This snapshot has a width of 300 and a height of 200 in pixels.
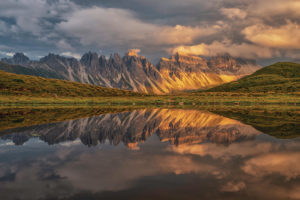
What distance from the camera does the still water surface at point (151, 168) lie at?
1172 cm

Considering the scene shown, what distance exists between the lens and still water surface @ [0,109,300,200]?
38.4ft

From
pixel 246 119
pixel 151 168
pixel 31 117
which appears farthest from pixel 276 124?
pixel 31 117

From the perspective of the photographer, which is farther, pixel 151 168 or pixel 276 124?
pixel 276 124

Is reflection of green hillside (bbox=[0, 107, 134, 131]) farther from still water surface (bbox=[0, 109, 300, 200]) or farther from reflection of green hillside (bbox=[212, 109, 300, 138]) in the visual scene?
reflection of green hillside (bbox=[212, 109, 300, 138])

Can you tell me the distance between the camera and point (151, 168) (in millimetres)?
15672

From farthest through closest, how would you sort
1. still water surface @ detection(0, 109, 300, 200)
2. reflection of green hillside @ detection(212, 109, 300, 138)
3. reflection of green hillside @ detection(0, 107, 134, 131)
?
reflection of green hillside @ detection(0, 107, 134, 131)
reflection of green hillside @ detection(212, 109, 300, 138)
still water surface @ detection(0, 109, 300, 200)

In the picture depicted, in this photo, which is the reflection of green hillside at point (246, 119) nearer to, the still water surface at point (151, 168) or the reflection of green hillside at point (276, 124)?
the reflection of green hillside at point (276, 124)

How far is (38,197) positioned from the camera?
11125 mm

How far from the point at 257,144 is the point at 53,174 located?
1789cm

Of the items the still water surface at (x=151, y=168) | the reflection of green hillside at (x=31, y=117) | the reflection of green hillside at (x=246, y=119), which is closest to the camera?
the still water surface at (x=151, y=168)

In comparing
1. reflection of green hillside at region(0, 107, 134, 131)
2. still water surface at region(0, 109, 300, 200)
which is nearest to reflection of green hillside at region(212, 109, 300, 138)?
still water surface at region(0, 109, 300, 200)

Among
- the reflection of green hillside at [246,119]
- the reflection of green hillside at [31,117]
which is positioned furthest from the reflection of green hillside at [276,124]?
the reflection of green hillside at [31,117]

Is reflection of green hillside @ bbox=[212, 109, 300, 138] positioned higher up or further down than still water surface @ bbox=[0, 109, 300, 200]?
further down

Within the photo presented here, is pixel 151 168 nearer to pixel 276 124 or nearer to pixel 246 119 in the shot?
pixel 276 124
